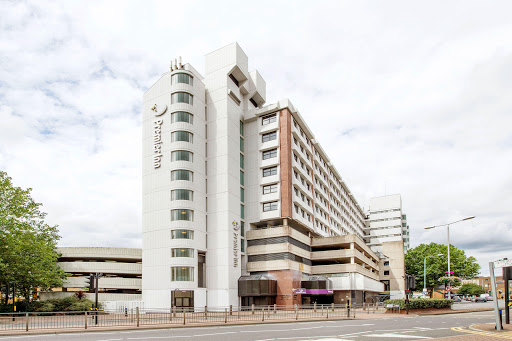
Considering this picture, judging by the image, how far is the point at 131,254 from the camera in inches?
2746

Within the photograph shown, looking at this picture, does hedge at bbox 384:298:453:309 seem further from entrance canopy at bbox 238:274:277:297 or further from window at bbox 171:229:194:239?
window at bbox 171:229:194:239

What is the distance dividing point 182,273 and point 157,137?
776 inches

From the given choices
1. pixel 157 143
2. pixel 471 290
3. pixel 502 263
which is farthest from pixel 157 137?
pixel 471 290

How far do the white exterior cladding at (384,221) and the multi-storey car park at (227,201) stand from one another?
7695 cm

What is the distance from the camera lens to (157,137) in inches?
2479

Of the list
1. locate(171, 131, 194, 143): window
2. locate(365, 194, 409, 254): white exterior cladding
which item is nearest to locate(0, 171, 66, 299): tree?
locate(171, 131, 194, 143): window

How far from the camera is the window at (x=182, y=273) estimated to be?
57.8 metres

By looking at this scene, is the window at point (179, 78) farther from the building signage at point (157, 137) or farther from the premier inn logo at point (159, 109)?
the building signage at point (157, 137)

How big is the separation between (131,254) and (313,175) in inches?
1453

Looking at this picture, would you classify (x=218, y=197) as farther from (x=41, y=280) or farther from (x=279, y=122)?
(x=41, y=280)

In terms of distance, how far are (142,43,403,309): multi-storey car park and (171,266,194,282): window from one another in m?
0.13

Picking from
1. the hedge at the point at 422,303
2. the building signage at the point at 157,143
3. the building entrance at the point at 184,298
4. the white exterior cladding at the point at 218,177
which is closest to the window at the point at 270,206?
the white exterior cladding at the point at 218,177

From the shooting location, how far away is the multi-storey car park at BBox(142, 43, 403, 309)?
59656 mm

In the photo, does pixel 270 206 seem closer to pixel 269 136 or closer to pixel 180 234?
pixel 269 136
